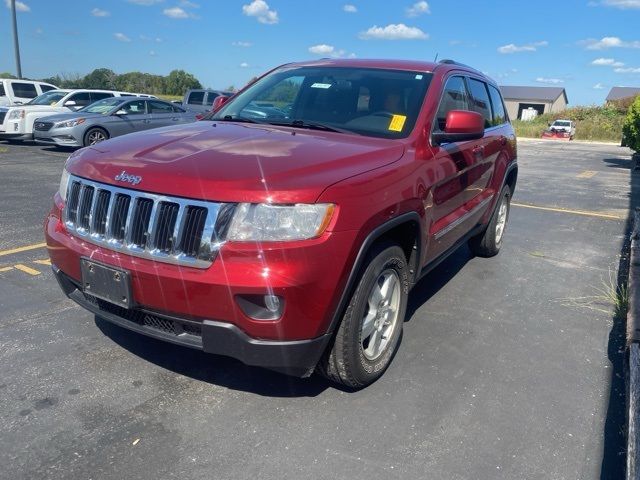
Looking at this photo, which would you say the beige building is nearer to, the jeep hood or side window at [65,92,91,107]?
side window at [65,92,91,107]

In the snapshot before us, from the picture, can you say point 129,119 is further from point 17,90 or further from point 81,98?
point 17,90

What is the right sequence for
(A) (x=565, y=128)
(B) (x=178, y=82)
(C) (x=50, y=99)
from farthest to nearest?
(B) (x=178, y=82)
(A) (x=565, y=128)
(C) (x=50, y=99)

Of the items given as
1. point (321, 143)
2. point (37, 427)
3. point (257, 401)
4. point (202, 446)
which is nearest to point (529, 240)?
point (321, 143)

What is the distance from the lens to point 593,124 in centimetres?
4456

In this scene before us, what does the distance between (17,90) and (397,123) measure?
63.6 ft

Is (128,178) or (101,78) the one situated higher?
(101,78)

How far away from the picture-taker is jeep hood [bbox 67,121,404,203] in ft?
8.33

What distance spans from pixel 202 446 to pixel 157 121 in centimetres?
1309

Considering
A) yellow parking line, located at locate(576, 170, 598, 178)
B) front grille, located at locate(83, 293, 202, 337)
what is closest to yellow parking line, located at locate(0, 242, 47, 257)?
front grille, located at locate(83, 293, 202, 337)

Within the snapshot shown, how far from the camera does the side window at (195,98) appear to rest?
63.6 ft

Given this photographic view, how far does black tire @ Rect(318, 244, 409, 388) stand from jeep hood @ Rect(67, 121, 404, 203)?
1.77ft

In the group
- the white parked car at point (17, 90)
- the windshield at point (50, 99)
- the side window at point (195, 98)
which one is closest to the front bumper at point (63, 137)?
the windshield at point (50, 99)

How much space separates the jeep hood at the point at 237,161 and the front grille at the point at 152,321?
0.63m

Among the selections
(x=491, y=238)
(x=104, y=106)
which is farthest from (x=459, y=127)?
(x=104, y=106)
